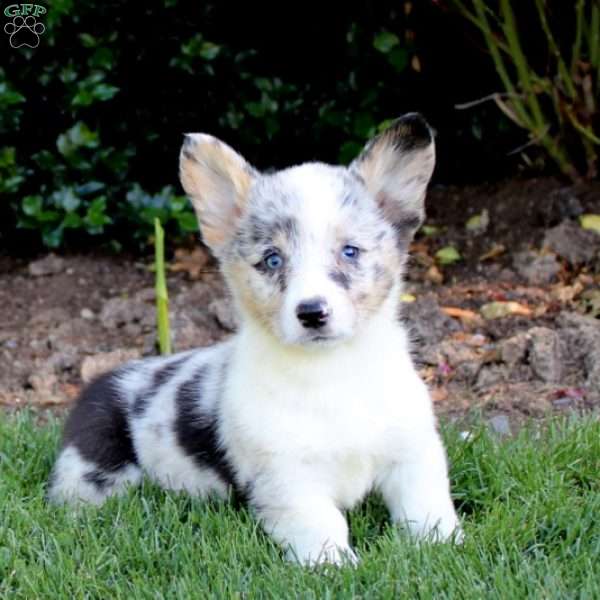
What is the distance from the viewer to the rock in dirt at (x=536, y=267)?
7.14 m

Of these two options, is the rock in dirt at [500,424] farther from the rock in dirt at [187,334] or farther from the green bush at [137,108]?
the green bush at [137,108]

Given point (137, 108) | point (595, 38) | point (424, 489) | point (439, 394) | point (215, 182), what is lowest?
point (439, 394)

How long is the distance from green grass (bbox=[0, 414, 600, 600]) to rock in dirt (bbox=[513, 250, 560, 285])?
2.13 m

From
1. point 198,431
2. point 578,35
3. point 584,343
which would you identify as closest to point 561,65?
point 578,35

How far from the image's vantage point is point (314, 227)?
4.13 meters

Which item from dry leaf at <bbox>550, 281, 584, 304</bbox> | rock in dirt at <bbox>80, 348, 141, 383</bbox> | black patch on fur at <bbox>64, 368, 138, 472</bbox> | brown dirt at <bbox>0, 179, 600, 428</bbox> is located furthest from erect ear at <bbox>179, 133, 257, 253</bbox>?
dry leaf at <bbox>550, 281, 584, 304</bbox>

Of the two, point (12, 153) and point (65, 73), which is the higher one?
point (65, 73)

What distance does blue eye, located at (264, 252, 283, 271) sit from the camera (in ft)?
13.8

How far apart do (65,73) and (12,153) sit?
0.63m

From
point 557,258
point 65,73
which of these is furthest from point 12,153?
point 557,258

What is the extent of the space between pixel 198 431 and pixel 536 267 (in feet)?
10.6

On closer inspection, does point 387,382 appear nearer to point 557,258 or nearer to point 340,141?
point 557,258

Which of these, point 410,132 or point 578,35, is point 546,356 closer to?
point 410,132

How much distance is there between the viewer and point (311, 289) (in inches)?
157
